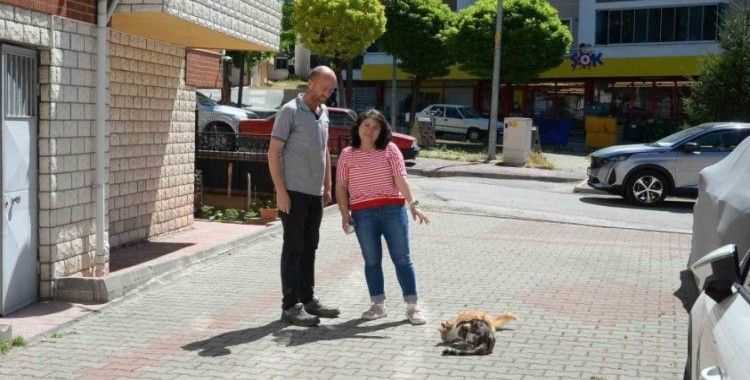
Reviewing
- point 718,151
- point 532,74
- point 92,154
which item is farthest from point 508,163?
point 92,154

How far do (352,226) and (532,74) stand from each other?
28.3 metres

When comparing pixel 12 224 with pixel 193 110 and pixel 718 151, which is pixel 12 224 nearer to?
pixel 193 110

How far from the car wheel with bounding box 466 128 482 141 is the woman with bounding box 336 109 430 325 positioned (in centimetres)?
3127

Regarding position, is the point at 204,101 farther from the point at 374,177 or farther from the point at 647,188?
the point at 374,177

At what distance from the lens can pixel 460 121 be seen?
3853cm

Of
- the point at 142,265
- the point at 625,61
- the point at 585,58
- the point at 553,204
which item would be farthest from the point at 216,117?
the point at 625,61

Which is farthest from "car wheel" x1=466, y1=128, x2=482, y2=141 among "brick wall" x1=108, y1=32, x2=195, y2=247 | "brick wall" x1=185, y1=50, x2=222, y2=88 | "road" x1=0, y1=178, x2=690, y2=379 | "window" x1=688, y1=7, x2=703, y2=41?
"brick wall" x1=108, y1=32, x2=195, y2=247

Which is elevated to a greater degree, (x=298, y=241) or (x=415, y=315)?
(x=298, y=241)

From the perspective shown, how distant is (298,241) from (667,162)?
11424 mm

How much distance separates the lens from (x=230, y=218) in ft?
42.7

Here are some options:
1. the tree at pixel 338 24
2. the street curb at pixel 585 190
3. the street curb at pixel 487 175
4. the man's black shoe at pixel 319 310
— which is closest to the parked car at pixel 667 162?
the street curb at pixel 585 190

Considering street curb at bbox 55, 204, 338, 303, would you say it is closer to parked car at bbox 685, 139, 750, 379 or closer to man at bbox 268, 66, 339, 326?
man at bbox 268, 66, 339, 326

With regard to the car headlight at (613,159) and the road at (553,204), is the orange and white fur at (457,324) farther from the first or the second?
the car headlight at (613,159)

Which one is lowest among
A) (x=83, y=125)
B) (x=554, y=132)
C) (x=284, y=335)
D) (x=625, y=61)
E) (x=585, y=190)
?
(x=284, y=335)
